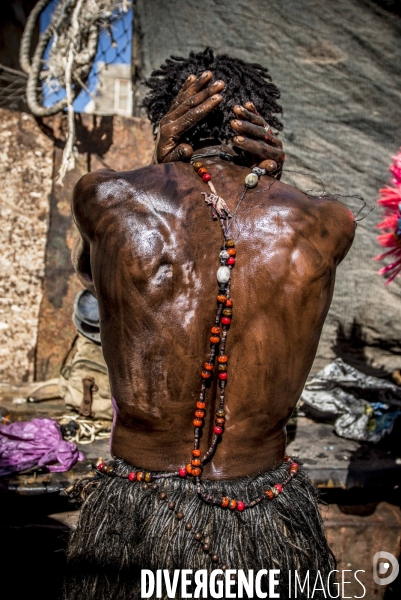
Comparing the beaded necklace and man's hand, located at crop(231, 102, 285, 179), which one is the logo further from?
man's hand, located at crop(231, 102, 285, 179)

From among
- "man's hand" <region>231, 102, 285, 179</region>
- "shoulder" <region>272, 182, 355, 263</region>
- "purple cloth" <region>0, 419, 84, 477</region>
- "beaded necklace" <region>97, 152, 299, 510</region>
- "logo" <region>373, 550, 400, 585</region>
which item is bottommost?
"logo" <region>373, 550, 400, 585</region>

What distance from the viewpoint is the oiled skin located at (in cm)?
155

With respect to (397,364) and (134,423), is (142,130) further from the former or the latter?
(134,423)

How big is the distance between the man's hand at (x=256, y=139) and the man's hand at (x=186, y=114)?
0.30ft

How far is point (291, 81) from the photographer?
13.5 feet

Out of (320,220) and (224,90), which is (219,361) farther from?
(224,90)

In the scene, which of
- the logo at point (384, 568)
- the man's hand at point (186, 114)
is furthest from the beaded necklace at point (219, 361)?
the logo at point (384, 568)

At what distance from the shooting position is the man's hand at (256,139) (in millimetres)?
1686

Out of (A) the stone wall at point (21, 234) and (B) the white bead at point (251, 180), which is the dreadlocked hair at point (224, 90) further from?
(A) the stone wall at point (21, 234)

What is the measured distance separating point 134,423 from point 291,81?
11.0ft

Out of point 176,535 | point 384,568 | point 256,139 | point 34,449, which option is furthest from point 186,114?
point 384,568

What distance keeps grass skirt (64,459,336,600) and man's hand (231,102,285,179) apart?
103cm

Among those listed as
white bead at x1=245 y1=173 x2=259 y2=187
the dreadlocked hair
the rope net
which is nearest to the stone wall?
the rope net

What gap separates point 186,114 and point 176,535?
1311mm
